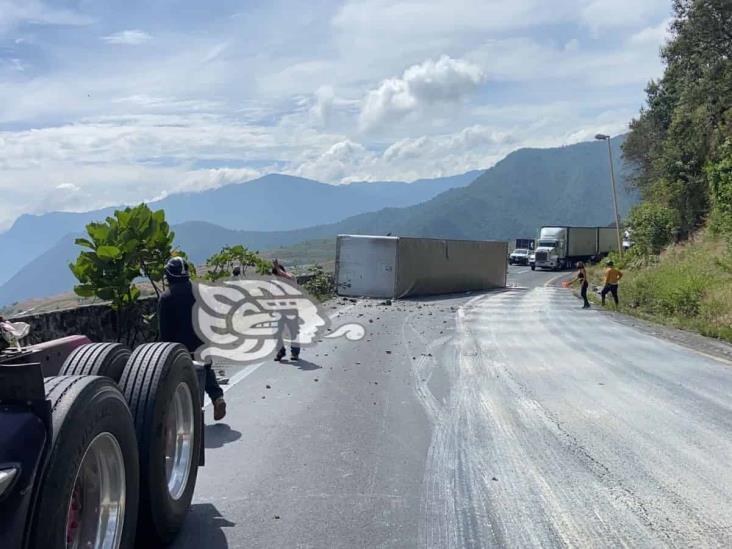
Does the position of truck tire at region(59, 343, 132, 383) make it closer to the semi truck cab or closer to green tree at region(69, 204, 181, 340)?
green tree at region(69, 204, 181, 340)

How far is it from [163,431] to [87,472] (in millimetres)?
956

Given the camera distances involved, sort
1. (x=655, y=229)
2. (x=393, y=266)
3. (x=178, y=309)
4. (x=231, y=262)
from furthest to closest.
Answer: (x=655, y=229) < (x=393, y=266) < (x=231, y=262) < (x=178, y=309)

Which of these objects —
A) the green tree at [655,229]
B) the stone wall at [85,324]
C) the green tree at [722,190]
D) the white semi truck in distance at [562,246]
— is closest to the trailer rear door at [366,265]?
the green tree at [722,190]

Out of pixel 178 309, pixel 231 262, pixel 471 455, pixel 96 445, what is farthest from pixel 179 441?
pixel 231 262

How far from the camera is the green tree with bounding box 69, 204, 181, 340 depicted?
39.6 ft

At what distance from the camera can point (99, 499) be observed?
328 cm

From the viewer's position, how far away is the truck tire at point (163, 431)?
3.93 meters

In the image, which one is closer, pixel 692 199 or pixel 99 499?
pixel 99 499

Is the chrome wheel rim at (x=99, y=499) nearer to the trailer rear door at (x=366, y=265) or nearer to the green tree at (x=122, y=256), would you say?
the green tree at (x=122, y=256)

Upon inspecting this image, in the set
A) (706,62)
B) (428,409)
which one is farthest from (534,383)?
(706,62)

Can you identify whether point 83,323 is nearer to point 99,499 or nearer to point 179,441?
point 179,441

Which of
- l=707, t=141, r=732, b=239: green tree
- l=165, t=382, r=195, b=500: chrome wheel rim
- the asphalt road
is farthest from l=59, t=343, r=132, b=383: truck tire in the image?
l=707, t=141, r=732, b=239: green tree

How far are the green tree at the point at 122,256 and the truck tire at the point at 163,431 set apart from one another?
780 centimetres

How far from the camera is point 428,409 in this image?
843 cm
